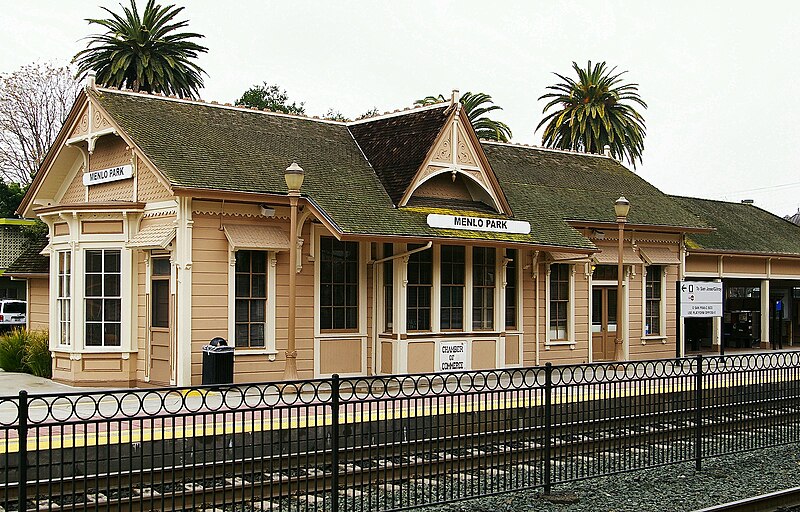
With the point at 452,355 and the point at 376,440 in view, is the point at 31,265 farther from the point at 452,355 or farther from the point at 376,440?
the point at 376,440

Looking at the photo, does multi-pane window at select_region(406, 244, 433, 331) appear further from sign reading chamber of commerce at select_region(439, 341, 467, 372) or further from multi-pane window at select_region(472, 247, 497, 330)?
multi-pane window at select_region(472, 247, 497, 330)

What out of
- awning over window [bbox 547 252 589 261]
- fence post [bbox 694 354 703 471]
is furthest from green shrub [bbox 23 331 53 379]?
fence post [bbox 694 354 703 471]

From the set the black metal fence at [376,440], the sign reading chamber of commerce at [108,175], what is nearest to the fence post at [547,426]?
the black metal fence at [376,440]

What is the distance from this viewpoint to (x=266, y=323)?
19.5 m

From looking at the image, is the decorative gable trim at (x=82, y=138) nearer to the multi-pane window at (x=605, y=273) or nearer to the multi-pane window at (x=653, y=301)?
the multi-pane window at (x=605, y=273)

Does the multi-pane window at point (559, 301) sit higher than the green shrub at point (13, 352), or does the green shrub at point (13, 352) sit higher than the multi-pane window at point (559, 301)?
the multi-pane window at point (559, 301)

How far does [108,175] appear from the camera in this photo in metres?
20.6

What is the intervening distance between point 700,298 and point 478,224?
798cm

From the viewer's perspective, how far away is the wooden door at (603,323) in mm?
26609

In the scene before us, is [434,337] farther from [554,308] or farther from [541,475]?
[541,475]

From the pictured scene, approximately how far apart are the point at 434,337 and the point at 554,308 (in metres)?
5.25

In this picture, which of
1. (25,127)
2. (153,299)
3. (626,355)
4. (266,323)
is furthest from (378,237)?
(25,127)

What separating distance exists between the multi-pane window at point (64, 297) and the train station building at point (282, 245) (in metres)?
0.04

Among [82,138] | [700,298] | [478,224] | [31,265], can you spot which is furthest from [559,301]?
[31,265]
